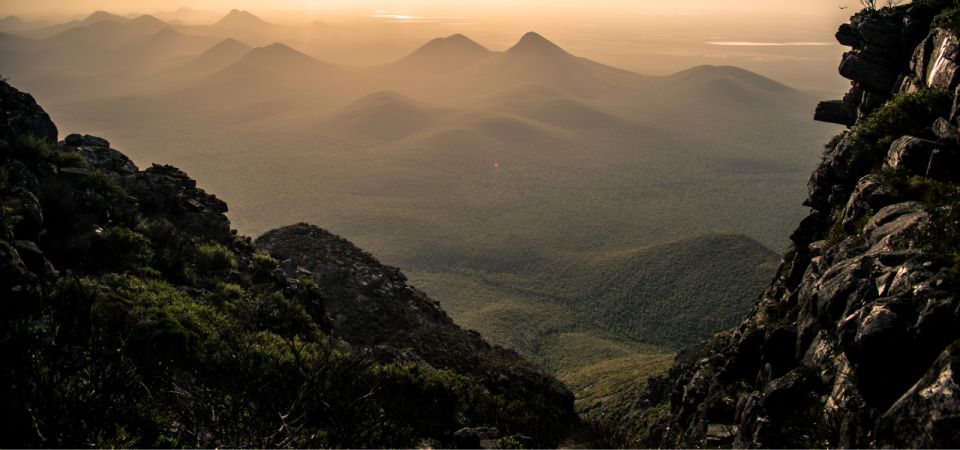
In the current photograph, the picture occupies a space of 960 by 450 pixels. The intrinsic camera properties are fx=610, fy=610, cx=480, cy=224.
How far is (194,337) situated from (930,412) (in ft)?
54.0

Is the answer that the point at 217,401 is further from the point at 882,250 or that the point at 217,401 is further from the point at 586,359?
the point at 586,359

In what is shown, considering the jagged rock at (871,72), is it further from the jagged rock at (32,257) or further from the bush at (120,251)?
the jagged rock at (32,257)

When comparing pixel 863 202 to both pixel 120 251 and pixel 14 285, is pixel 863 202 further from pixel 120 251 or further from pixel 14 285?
pixel 120 251

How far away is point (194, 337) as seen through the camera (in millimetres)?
16844

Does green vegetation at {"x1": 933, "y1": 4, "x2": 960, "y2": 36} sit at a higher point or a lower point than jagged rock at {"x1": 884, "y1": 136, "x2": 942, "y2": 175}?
higher

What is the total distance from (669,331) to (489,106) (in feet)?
470

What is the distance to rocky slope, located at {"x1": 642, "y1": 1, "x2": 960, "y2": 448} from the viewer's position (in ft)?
32.3

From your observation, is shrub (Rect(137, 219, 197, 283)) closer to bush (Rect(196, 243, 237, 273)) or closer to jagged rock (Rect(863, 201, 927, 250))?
bush (Rect(196, 243, 237, 273))

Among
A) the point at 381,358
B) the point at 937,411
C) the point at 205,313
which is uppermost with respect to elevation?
the point at 937,411

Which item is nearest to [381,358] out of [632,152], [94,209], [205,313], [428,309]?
[205,313]

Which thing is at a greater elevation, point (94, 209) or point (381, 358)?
point (94, 209)

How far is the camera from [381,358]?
71.9 feet

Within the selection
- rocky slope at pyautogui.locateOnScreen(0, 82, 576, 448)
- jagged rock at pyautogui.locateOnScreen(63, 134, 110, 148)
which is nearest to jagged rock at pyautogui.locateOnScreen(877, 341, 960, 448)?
rocky slope at pyautogui.locateOnScreen(0, 82, 576, 448)

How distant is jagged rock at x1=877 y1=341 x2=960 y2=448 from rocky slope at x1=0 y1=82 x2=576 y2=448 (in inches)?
317
